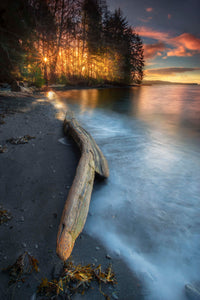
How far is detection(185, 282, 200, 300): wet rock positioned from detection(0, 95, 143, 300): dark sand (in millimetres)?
429

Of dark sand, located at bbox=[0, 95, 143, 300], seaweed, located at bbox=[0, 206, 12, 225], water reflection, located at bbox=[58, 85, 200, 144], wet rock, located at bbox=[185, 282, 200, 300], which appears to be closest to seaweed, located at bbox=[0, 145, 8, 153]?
dark sand, located at bbox=[0, 95, 143, 300]

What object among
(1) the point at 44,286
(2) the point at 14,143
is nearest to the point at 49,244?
(1) the point at 44,286

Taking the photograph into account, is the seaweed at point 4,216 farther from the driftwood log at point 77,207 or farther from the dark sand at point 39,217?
the driftwood log at point 77,207

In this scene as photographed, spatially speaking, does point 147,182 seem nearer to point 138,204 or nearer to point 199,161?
point 138,204

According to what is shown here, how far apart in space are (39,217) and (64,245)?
0.73m

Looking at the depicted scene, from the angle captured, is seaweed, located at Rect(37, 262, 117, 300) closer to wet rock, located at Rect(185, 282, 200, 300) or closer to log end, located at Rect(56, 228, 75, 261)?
log end, located at Rect(56, 228, 75, 261)

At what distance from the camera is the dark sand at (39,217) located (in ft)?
4.08

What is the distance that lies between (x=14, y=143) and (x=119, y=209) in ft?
8.82

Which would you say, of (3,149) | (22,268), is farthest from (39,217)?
(3,149)

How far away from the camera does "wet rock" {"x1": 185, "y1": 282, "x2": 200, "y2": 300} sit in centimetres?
128

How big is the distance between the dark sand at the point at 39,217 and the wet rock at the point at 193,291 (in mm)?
429

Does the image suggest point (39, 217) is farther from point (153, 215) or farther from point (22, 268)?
point (153, 215)

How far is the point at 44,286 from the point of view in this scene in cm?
116

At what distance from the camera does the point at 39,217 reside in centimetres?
177
